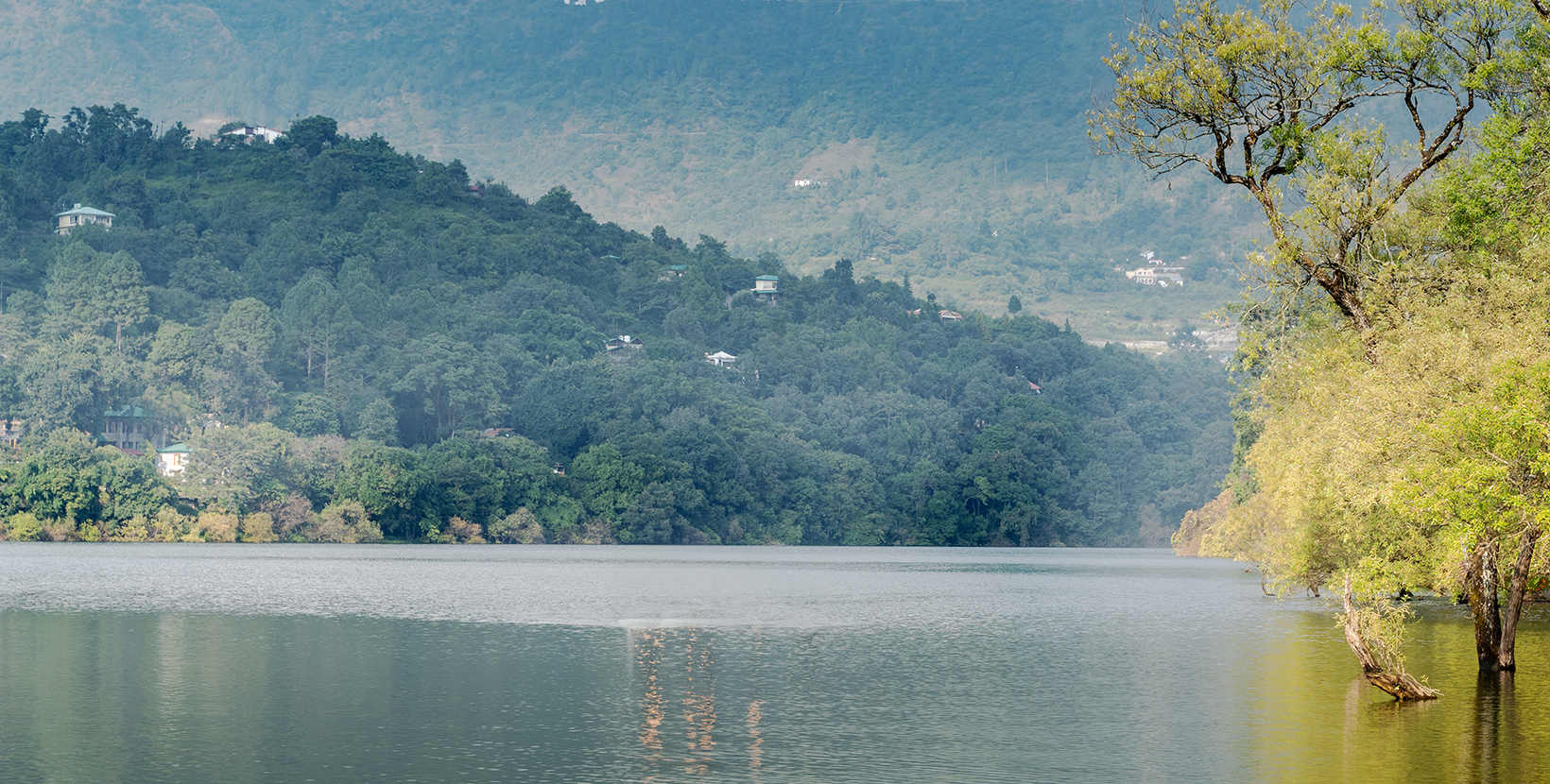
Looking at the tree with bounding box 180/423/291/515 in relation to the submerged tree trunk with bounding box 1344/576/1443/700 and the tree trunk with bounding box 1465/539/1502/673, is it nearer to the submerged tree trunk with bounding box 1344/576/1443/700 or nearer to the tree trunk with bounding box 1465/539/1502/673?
the tree trunk with bounding box 1465/539/1502/673

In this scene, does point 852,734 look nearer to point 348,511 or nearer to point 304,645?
point 304,645

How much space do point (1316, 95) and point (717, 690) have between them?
20236mm

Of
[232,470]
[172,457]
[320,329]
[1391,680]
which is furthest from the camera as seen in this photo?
[320,329]

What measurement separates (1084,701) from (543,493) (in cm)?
12303

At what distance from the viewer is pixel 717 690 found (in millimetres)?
35375

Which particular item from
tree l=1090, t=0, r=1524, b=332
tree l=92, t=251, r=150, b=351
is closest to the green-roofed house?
tree l=92, t=251, r=150, b=351

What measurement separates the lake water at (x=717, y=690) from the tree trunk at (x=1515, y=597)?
84 cm

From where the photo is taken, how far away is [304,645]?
44562 mm

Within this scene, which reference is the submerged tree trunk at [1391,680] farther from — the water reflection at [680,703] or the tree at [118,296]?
the tree at [118,296]

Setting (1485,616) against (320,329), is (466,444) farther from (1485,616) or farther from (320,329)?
(1485,616)

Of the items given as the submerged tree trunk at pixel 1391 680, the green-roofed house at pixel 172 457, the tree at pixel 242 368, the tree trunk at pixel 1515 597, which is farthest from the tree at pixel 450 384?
the submerged tree trunk at pixel 1391 680

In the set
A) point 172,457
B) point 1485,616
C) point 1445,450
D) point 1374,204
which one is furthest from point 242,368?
point 1445,450

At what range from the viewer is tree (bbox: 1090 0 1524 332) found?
3528 centimetres

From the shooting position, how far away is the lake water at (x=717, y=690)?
1005 inches
